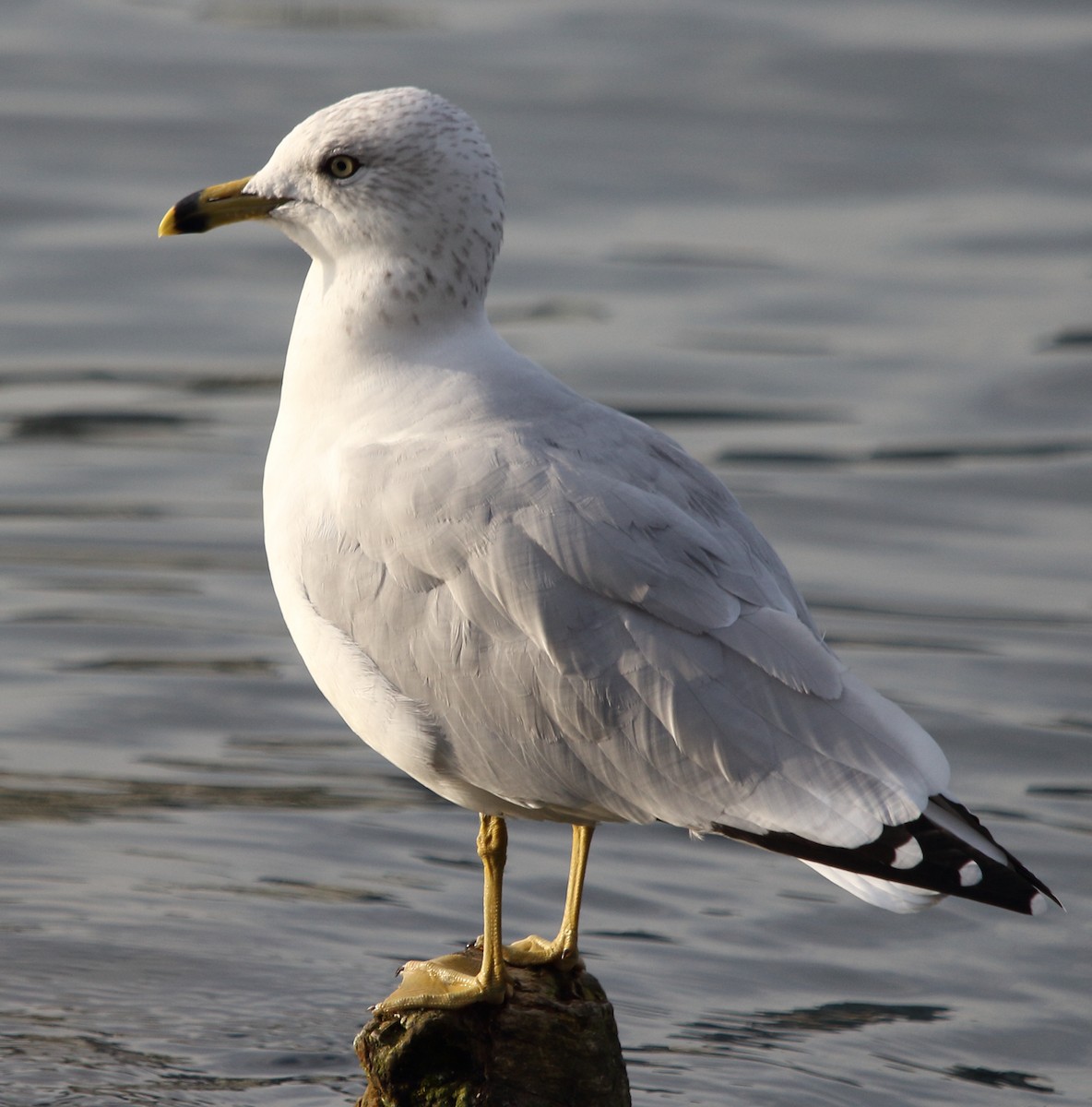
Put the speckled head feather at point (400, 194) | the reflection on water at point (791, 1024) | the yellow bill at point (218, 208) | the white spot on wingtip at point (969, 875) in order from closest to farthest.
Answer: the white spot on wingtip at point (969, 875)
the speckled head feather at point (400, 194)
the yellow bill at point (218, 208)
the reflection on water at point (791, 1024)

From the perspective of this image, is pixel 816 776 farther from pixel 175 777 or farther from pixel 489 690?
pixel 175 777

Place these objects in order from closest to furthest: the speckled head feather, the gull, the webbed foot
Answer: the gull → the webbed foot → the speckled head feather

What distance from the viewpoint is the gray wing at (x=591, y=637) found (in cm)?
521

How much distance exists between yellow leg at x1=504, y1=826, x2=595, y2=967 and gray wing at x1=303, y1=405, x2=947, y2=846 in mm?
343

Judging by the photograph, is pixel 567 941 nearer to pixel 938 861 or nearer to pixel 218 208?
pixel 938 861

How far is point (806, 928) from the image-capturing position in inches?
330

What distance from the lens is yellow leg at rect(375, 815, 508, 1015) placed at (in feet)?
18.2

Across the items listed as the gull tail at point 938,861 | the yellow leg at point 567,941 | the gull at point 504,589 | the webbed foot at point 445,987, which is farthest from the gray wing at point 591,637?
the webbed foot at point 445,987

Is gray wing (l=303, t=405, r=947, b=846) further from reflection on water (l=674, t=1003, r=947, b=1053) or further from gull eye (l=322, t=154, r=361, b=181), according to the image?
reflection on water (l=674, t=1003, r=947, b=1053)

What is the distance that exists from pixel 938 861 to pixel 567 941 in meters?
1.27

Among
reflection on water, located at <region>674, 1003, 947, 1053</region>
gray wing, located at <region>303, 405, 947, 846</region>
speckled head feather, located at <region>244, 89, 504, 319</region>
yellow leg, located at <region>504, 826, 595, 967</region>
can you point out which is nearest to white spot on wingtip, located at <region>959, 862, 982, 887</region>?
gray wing, located at <region>303, 405, 947, 846</region>

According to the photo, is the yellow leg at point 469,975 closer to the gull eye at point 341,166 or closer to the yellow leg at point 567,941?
the yellow leg at point 567,941

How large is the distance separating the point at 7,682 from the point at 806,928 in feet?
13.0

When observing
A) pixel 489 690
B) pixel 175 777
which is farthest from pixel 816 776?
pixel 175 777
